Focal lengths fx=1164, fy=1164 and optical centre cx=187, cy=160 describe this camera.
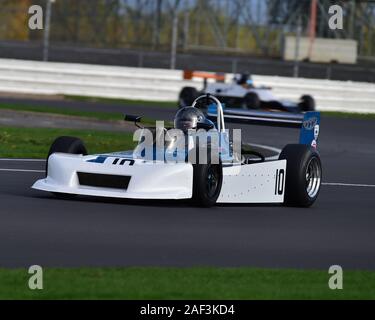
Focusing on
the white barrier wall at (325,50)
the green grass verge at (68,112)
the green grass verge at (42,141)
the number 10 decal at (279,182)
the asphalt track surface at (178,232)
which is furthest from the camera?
the white barrier wall at (325,50)

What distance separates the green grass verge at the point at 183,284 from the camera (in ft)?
23.5

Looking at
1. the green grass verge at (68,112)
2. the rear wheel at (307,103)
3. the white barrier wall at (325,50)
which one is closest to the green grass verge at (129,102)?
the rear wheel at (307,103)

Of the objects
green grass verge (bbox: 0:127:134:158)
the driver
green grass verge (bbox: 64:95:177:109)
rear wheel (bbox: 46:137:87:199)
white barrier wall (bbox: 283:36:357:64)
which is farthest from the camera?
white barrier wall (bbox: 283:36:357:64)

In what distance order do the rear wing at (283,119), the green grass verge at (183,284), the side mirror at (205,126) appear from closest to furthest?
1. the green grass verge at (183,284)
2. the side mirror at (205,126)
3. the rear wing at (283,119)

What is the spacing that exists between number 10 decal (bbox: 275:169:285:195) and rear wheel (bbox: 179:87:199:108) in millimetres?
16411

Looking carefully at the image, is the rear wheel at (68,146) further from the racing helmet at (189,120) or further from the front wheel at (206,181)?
the front wheel at (206,181)

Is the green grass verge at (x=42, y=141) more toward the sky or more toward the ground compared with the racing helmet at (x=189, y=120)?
more toward the ground

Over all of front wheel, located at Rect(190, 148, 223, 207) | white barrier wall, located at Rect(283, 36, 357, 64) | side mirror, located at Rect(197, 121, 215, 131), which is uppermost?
white barrier wall, located at Rect(283, 36, 357, 64)

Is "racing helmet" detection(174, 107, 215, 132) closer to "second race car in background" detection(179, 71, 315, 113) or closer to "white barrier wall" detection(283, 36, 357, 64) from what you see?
"second race car in background" detection(179, 71, 315, 113)

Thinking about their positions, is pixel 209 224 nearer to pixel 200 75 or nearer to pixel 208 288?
pixel 208 288

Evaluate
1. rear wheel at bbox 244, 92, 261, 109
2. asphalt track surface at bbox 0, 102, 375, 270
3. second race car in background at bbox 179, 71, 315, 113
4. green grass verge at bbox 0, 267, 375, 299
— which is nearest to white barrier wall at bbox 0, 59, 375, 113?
second race car in background at bbox 179, 71, 315, 113

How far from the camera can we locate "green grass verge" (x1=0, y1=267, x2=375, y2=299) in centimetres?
718

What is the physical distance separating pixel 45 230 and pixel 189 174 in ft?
6.84

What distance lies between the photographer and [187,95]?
94.7ft
